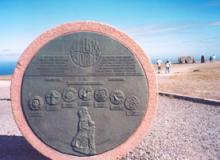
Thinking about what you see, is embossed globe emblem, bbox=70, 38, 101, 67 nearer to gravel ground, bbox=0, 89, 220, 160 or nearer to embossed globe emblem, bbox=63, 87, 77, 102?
embossed globe emblem, bbox=63, 87, 77, 102

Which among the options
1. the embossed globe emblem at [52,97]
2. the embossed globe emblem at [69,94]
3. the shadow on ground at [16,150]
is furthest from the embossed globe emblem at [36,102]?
the shadow on ground at [16,150]

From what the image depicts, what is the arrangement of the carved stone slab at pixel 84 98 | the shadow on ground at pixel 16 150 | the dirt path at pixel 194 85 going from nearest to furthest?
the carved stone slab at pixel 84 98, the shadow on ground at pixel 16 150, the dirt path at pixel 194 85

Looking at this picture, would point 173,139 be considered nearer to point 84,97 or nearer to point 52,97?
point 84,97

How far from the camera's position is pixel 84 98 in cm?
457

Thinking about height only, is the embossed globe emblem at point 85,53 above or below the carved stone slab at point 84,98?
above

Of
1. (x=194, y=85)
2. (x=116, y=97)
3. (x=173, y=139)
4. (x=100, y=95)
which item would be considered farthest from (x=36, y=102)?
(x=194, y=85)

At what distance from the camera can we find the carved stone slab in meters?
4.53

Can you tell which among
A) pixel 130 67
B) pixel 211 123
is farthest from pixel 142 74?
pixel 211 123

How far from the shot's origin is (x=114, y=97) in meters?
4.55

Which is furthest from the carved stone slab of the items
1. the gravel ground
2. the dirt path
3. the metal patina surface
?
the dirt path

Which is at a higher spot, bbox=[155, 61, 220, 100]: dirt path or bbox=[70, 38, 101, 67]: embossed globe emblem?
bbox=[70, 38, 101, 67]: embossed globe emblem

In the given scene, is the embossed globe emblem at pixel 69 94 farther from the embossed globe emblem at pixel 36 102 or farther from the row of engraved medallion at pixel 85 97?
the embossed globe emblem at pixel 36 102

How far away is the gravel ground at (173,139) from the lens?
5.20 meters

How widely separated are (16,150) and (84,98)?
1.84 metres
